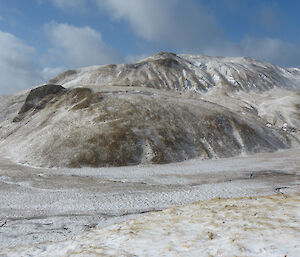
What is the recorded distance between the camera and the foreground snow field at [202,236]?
15.2m

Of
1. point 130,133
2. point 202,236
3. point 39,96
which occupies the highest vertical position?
point 39,96

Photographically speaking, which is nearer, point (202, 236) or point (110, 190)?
point (202, 236)

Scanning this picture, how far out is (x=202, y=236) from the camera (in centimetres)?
1766

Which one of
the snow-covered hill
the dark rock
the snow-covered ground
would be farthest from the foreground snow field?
the dark rock

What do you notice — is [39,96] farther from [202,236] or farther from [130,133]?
[202,236]

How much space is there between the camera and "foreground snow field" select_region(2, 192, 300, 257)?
15151 mm

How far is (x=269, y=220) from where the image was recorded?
739 inches

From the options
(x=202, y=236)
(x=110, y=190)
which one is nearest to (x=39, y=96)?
(x=110, y=190)

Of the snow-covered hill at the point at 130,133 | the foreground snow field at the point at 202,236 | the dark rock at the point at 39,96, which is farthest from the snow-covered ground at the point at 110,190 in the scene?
the dark rock at the point at 39,96

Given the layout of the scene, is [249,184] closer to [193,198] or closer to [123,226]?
[193,198]

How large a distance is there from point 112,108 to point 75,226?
67316 millimetres

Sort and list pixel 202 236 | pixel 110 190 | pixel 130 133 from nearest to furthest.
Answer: pixel 202 236 → pixel 110 190 → pixel 130 133

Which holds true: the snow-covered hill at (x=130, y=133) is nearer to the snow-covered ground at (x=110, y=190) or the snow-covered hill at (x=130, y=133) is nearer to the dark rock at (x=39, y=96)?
the snow-covered ground at (x=110, y=190)

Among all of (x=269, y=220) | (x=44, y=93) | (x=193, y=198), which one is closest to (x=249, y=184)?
(x=193, y=198)
